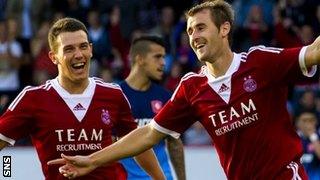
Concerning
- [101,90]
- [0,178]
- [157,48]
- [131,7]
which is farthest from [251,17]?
[101,90]

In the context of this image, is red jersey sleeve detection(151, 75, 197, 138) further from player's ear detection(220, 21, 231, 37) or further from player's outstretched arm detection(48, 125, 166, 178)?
player's ear detection(220, 21, 231, 37)

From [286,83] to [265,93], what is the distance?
A: 0.15m

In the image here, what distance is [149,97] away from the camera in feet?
32.8

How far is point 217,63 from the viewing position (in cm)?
719

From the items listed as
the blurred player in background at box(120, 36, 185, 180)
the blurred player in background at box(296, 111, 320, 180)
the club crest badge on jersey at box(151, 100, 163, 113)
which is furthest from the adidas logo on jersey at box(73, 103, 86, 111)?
the blurred player in background at box(296, 111, 320, 180)

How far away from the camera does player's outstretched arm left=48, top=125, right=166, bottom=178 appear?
7.15m

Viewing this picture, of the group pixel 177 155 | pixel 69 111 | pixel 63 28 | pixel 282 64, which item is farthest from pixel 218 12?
pixel 177 155

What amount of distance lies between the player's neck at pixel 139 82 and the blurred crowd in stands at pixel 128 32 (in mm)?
4884

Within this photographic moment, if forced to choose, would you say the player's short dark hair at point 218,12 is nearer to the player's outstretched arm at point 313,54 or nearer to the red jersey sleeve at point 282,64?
the red jersey sleeve at point 282,64

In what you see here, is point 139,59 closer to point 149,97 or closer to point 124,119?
point 149,97

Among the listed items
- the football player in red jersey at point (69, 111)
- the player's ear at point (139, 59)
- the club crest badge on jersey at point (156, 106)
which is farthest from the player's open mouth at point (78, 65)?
the player's ear at point (139, 59)

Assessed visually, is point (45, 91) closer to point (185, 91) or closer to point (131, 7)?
point (185, 91)

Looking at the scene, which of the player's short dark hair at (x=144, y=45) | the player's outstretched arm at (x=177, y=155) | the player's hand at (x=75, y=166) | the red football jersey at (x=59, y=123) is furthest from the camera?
the player's short dark hair at (x=144, y=45)

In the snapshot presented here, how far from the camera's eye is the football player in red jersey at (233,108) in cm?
696
